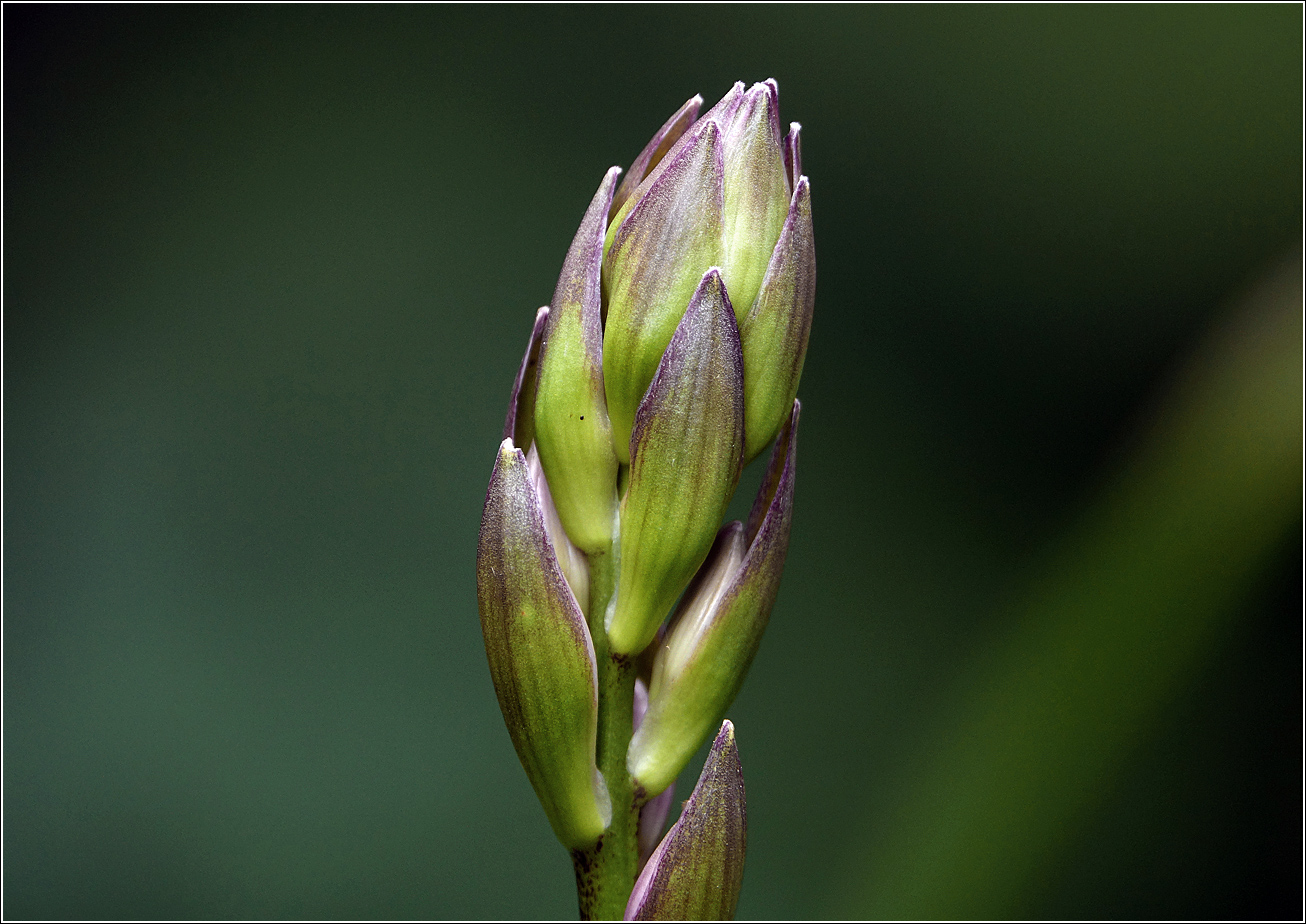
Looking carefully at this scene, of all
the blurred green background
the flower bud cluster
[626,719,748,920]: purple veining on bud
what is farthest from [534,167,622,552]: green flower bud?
the blurred green background

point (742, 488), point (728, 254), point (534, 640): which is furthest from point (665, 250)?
point (742, 488)

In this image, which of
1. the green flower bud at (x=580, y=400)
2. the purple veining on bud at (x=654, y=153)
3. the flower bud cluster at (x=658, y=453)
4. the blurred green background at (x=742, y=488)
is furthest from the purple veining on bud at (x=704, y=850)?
the blurred green background at (x=742, y=488)

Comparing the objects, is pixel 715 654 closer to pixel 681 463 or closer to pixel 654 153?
pixel 681 463

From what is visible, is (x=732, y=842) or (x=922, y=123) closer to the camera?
(x=732, y=842)

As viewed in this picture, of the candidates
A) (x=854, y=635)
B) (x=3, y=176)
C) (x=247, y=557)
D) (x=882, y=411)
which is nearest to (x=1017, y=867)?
(x=854, y=635)

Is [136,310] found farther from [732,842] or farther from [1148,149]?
[1148,149]

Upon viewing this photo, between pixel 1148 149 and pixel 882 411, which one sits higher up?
pixel 1148 149
